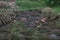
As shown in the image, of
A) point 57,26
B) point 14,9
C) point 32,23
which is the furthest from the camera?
point 14,9

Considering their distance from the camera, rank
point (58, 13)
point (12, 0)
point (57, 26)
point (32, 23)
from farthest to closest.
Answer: point (12, 0), point (58, 13), point (32, 23), point (57, 26)

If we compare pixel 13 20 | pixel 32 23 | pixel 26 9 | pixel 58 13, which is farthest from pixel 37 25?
pixel 26 9

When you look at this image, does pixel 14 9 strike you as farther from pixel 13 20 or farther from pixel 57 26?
pixel 57 26

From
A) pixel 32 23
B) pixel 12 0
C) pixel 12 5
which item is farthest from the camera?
Answer: pixel 12 0

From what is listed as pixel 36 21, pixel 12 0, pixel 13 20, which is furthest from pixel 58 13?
pixel 12 0

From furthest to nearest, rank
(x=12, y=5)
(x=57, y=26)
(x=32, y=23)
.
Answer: (x=12, y=5) < (x=32, y=23) < (x=57, y=26)

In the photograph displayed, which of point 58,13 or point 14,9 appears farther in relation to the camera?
point 14,9

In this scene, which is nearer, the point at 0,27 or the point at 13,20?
the point at 0,27

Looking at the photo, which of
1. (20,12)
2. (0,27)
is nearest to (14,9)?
(20,12)

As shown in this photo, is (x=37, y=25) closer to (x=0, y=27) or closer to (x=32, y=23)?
(x=32, y=23)
